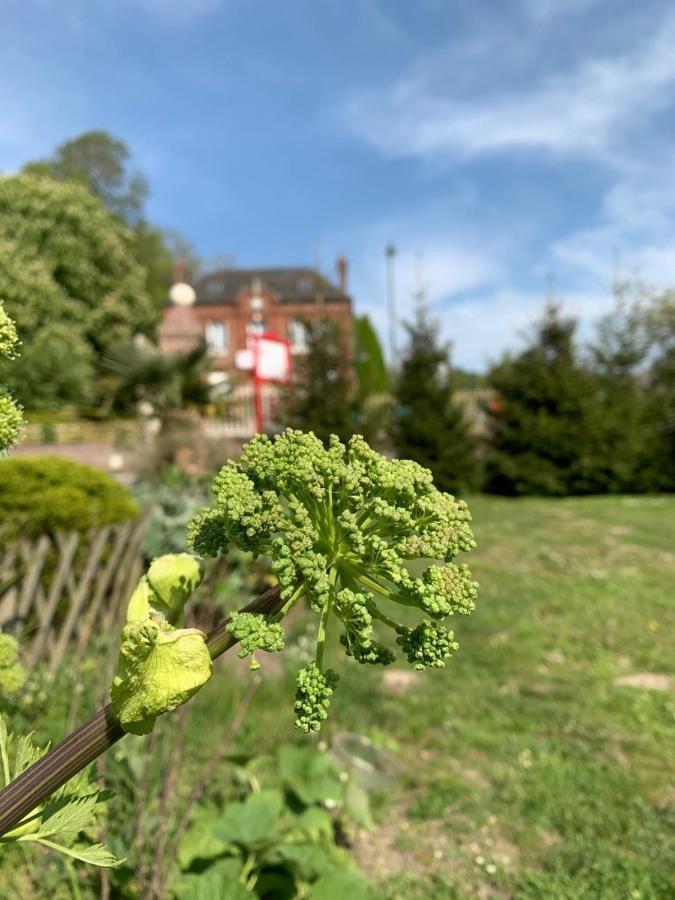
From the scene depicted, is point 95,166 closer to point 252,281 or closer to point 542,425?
point 252,281

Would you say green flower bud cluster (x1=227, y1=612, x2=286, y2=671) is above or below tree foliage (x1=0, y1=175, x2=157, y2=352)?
below

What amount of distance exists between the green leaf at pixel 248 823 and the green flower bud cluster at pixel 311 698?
6.50 feet

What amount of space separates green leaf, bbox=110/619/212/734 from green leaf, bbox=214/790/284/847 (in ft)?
6.58

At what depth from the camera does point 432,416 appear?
15008 millimetres

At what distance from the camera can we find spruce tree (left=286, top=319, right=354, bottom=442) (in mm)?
10906

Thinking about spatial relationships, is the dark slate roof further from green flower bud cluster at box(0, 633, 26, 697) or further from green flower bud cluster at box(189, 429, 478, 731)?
green flower bud cluster at box(189, 429, 478, 731)

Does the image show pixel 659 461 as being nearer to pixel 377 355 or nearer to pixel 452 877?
pixel 452 877

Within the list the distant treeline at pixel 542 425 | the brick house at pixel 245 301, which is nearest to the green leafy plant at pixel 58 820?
the distant treeline at pixel 542 425

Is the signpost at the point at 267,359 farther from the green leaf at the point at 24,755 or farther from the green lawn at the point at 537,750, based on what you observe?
the green leaf at the point at 24,755

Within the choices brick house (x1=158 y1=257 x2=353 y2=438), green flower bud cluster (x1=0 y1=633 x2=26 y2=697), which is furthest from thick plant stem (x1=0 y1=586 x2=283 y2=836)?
brick house (x1=158 y1=257 x2=353 y2=438)

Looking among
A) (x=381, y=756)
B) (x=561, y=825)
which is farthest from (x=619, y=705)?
(x=381, y=756)

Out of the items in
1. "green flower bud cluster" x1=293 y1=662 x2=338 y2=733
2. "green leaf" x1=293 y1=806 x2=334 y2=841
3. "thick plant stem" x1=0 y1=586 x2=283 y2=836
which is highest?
"green flower bud cluster" x1=293 y1=662 x2=338 y2=733

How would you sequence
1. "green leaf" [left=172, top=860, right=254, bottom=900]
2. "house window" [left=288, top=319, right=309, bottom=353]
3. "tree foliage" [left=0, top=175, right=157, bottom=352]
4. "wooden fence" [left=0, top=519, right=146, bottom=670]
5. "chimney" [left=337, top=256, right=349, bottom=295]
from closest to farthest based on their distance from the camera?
1. "green leaf" [left=172, top=860, right=254, bottom=900]
2. "wooden fence" [left=0, top=519, right=146, bottom=670]
3. "house window" [left=288, top=319, right=309, bottom=353]
4. "tree foliage" [left=0, top=175, right=157, bottom=352]
5. "chimney" [left=337, top=256, right=349, bottom=295]

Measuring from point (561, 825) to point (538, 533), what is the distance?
7.57 metres
